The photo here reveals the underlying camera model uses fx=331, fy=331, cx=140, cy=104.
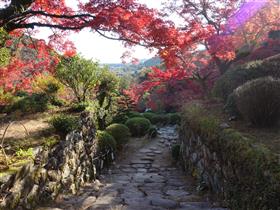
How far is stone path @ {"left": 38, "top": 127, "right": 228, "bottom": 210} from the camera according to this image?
5.70 meters

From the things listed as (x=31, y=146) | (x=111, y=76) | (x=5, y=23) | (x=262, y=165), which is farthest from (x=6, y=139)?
(x=111, y=76)

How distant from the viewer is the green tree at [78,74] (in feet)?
35.2

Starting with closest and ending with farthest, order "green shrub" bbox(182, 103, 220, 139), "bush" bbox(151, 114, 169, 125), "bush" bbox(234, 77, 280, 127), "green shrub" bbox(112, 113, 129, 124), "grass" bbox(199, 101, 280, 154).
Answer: "grass" bbox(199, 101, 280, 154) → "bush" bbox(234, 77, 280, 127) → "green shrub" bbox(182, 103, 220, 139) → "green shrub" bbox(112, 113, 129, 124) → "bush" bbox(151, 114, 169, 125)

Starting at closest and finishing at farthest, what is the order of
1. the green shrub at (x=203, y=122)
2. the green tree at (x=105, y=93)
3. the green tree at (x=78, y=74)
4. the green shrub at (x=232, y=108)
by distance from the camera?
the green shrub at (x=203, y=122)
the green shrub at (x=232, y=108)
the green tree at (x=78, y=74)
the green tree at (x=105, y=93)

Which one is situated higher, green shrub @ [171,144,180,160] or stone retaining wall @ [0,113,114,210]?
stone retaining wall @ [0,113,114,210]

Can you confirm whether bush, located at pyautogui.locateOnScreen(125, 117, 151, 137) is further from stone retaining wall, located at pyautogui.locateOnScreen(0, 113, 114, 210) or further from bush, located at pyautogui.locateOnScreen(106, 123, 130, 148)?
stone retaining wall, located at pyautogui.locateOnScreen(0, 113, 114, 210)

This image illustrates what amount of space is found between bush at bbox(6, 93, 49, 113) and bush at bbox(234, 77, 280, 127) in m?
5.97

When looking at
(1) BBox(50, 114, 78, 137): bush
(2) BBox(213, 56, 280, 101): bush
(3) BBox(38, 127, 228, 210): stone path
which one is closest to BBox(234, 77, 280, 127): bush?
(3) BBox(38, 127, 228, 210): stone path

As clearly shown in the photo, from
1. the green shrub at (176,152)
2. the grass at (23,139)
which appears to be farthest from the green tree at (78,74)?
the green shrub at (176,152)

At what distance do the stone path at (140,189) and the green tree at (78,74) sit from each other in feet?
9.34

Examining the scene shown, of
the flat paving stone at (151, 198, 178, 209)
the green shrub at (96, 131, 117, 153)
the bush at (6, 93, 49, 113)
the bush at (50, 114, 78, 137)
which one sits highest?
the bush at (6, 93, 49, 113)

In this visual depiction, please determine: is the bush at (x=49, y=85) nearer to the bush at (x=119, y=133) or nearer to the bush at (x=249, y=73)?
the bush at (x=119, y=133)

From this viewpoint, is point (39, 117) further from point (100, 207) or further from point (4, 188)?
point (4, 188)

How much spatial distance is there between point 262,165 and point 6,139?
4.75 meters
